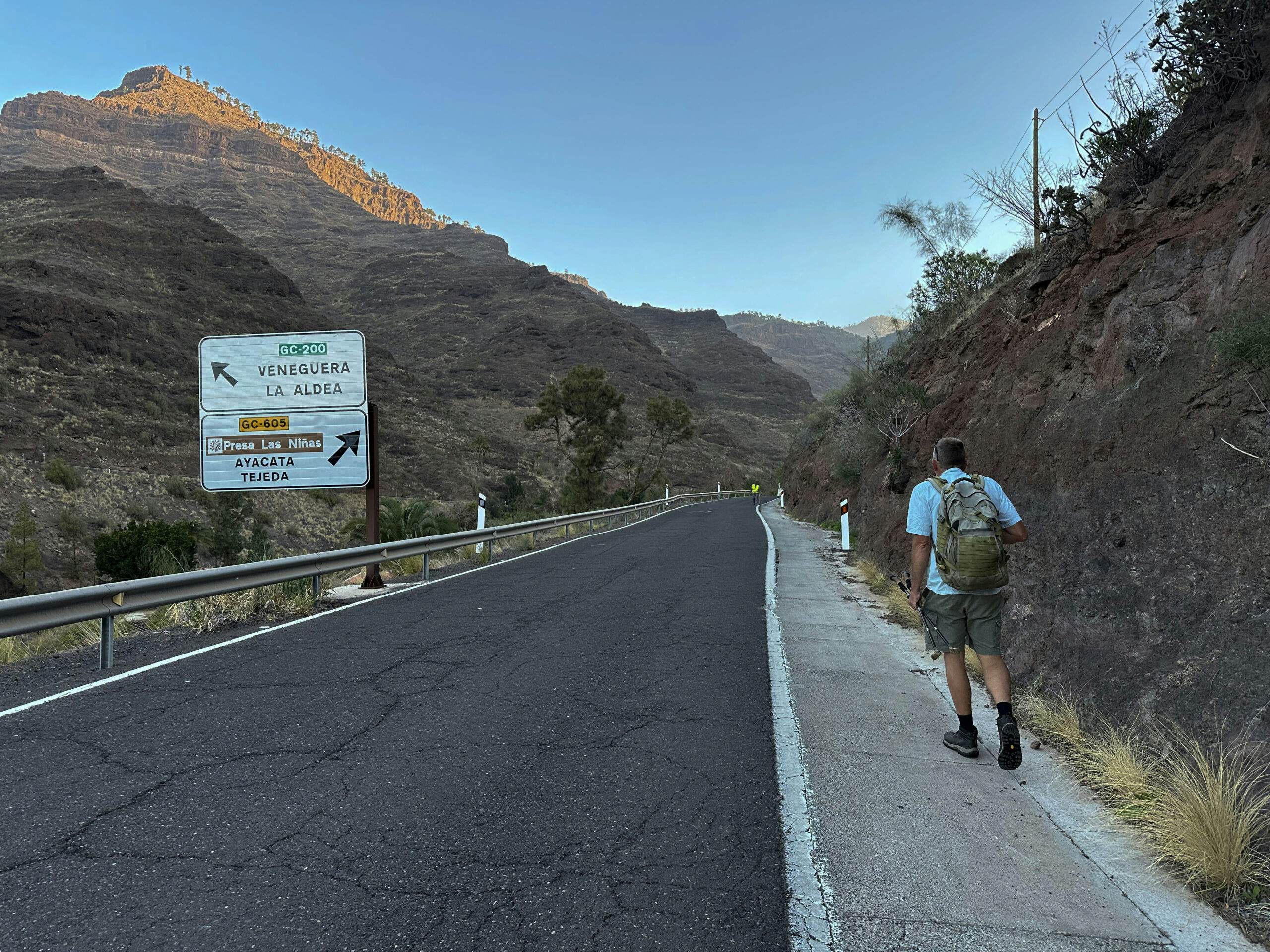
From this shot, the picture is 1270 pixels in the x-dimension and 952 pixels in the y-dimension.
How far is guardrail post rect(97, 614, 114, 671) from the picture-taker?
21.4ft

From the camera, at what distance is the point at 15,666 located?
21.7 feet

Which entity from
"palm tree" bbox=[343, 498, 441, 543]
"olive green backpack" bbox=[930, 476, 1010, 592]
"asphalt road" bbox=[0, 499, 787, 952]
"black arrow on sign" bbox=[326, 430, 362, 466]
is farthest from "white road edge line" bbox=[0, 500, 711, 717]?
"palm tree" bbox=[343, 498, 441, 543]

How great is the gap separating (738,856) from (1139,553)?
13.0ft

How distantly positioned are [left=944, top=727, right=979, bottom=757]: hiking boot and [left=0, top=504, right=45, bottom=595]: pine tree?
82.1 ft

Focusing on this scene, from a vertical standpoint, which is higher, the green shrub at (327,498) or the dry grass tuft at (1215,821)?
the dry grass tuft at (1215,821)

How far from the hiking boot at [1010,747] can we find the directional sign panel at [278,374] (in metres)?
10.5

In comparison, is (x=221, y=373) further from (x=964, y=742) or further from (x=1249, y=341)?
(x=1249, y=341)

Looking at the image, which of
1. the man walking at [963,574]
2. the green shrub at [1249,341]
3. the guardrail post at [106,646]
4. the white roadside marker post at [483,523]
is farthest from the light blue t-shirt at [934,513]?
the white roadside marker post at [483,523]

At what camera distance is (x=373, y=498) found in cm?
1258

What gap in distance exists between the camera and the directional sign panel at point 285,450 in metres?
12.0

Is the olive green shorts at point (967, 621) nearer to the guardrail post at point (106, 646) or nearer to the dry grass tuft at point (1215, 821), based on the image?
the dry grass tuft at point (1215, 821)

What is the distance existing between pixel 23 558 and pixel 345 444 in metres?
16.7

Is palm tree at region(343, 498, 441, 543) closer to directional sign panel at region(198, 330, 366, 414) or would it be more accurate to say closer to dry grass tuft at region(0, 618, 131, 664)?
directional sign panel at region(198, 330, 366, 414)

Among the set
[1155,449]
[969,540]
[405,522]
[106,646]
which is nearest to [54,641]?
[106,646]
